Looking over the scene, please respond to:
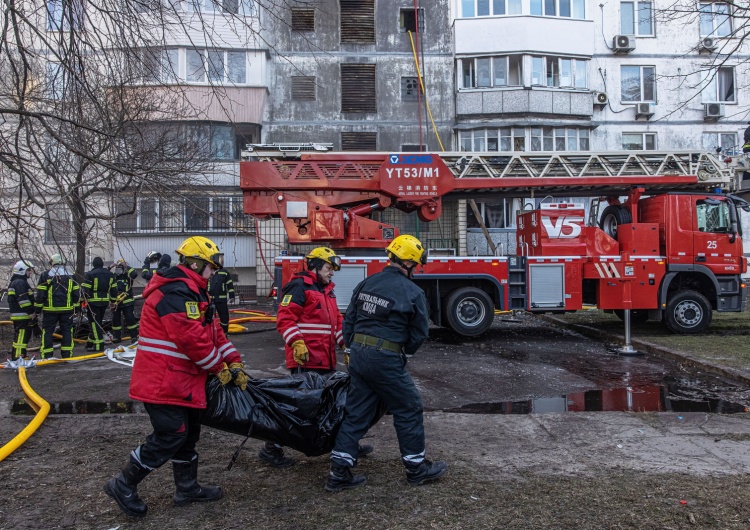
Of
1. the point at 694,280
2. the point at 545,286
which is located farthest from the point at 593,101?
the point at 545,286

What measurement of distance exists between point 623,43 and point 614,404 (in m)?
19.5

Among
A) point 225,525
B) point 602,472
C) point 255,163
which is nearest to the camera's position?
point 225,525

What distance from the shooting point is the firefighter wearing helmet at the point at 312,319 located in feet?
16.8

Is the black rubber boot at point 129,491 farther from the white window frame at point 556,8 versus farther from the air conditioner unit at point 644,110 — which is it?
the air conditioner unit at point 644,110

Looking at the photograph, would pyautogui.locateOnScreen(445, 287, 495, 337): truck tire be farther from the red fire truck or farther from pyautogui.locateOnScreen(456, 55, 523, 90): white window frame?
pyautogui.locateOnScreen(456, 55, 523, 90): white window frame

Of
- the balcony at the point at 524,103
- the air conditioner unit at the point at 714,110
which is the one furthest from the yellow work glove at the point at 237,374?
the air conditioner unit at the point at 714,110

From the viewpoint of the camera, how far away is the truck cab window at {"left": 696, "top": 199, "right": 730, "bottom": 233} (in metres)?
12.1

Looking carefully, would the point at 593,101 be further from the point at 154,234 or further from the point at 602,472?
the point at 602,472

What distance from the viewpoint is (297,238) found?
1166cm

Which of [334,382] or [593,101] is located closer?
[334,382]

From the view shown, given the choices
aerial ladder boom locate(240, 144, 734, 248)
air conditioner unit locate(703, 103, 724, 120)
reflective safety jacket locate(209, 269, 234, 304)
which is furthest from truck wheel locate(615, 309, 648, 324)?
air conditioner unit locate(703, 103, 724, 120)

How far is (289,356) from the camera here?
5.29 m

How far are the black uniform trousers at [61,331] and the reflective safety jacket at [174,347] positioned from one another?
6.89m

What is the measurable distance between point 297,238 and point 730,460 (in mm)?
8323
